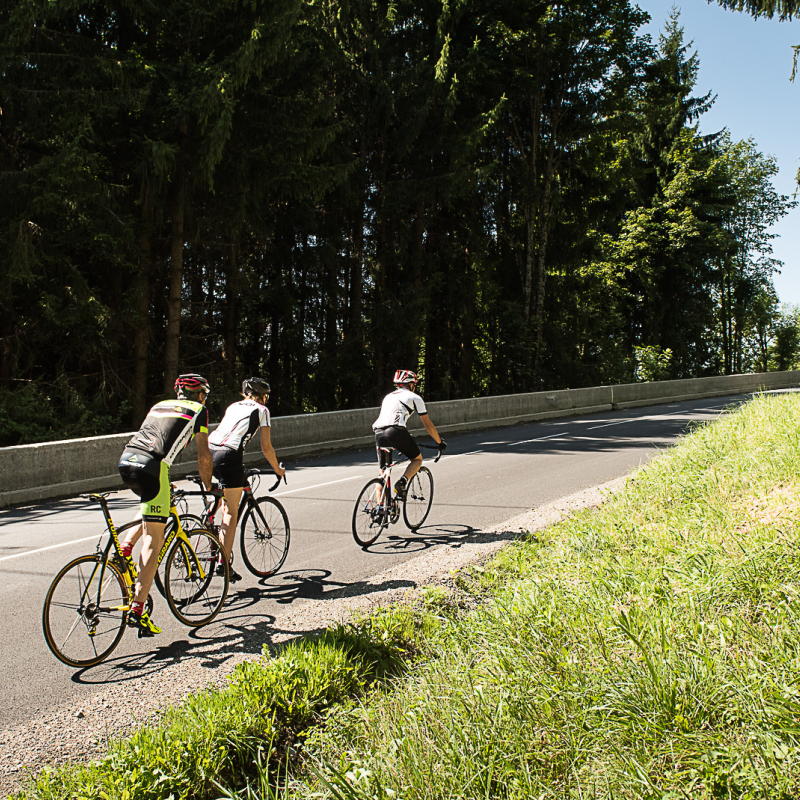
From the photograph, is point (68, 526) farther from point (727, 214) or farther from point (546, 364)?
point (727, 214)

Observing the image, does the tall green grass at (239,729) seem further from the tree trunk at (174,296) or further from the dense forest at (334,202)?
the tree trunk at (174,296)

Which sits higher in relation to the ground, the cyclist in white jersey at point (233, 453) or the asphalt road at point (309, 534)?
the cyclist in white jersey at point (233, 453)

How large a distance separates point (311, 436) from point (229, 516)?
397 inches

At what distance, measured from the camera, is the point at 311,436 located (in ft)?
53.3

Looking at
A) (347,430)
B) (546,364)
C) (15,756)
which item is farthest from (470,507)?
(546,364)

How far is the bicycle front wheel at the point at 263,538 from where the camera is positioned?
6.62 metres

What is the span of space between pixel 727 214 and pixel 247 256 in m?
30.0

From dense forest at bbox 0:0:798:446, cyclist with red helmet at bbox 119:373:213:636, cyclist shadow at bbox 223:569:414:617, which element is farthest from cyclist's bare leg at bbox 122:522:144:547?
dense forest at bbox 0:0:798:446

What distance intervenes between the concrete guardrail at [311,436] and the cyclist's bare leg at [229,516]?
6.25m

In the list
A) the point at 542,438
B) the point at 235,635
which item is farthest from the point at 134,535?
the point at 542,438

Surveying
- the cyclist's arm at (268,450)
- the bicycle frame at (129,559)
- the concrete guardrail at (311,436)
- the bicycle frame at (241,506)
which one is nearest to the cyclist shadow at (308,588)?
the bicycle frame at (241,506)

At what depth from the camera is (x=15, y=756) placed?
363 cm

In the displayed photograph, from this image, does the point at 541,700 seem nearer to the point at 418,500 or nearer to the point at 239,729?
the point at 239,729

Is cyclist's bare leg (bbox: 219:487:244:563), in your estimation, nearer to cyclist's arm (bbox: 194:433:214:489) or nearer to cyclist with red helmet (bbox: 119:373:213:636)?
cyclist's arm (bbox: 194:433:214:489)
